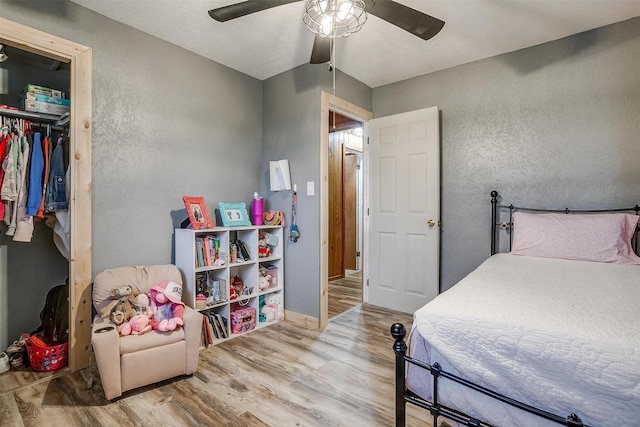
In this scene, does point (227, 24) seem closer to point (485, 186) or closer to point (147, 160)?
point (147, 160)

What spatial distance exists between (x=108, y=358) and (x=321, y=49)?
2.28m

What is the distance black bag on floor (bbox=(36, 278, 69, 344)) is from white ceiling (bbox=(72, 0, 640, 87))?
2114 millimetres

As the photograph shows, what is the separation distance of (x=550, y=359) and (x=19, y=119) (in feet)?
10.6

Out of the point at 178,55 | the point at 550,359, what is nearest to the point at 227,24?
the point at 178,55

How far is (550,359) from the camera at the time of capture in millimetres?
950

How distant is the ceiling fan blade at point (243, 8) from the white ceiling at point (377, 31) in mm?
481

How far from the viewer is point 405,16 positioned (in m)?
1.70

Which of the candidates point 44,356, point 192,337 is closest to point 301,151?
point 192,337

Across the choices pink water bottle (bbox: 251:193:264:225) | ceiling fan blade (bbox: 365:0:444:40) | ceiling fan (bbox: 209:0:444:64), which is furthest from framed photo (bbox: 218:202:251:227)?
ceiling fan blade (bbox: 365:0:444:40)

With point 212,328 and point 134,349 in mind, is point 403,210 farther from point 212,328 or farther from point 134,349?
point 134,349

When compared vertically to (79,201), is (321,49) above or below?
above

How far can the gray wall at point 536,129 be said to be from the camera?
2.41 m

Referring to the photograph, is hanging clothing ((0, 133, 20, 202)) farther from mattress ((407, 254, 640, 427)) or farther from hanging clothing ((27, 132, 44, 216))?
mattress ((407, 254, 640, 427))

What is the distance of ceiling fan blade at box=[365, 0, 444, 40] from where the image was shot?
1.64 m
